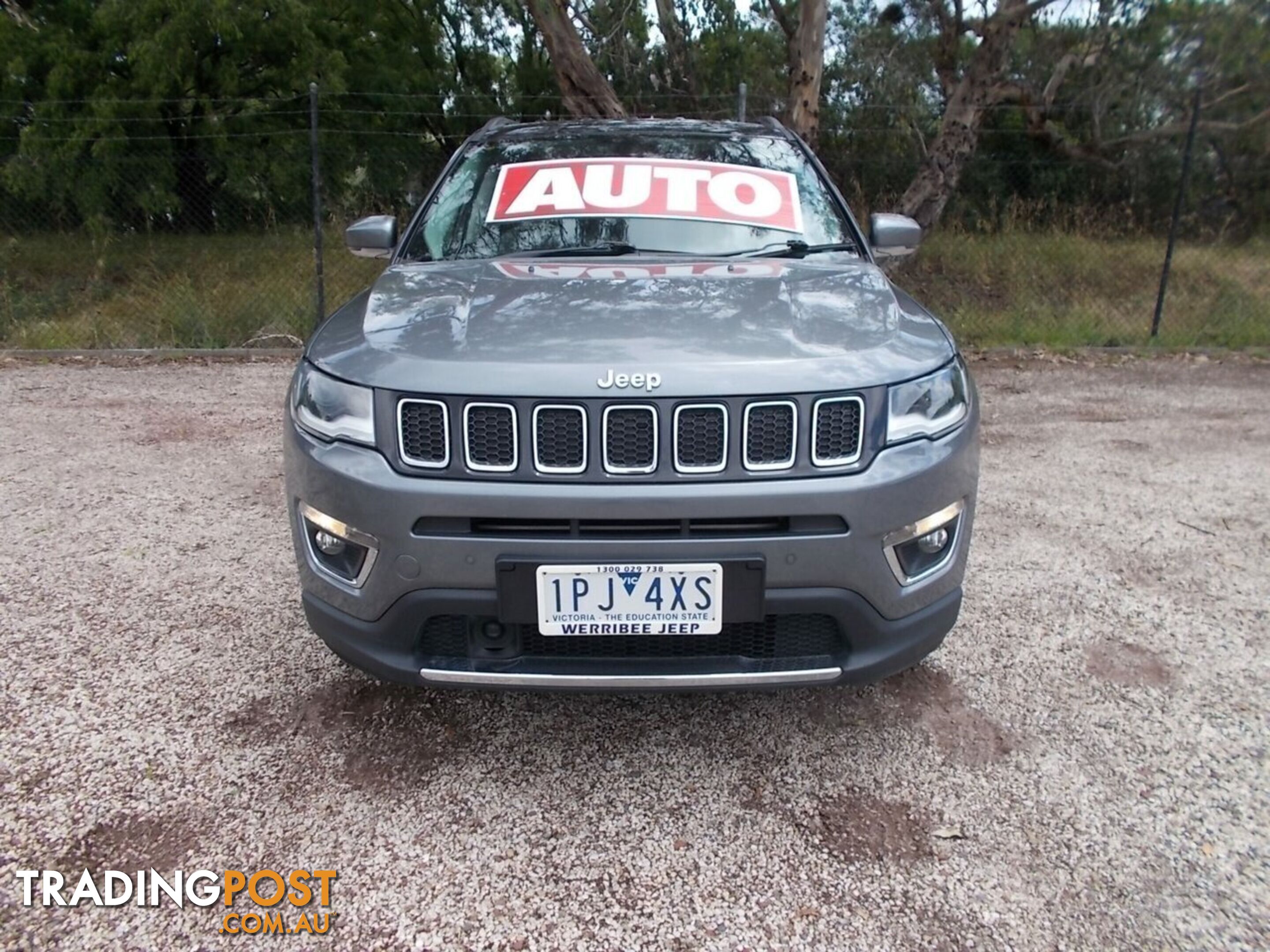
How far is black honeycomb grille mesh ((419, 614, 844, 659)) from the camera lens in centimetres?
210

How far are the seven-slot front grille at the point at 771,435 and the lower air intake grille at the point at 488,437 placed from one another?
1.74ft

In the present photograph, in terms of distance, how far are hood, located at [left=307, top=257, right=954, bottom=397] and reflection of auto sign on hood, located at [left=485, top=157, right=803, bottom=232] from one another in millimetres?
387

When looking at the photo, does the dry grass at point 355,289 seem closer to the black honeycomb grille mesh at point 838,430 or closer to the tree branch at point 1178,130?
the tree branch at point 1178,130

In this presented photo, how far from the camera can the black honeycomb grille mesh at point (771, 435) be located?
202 cm

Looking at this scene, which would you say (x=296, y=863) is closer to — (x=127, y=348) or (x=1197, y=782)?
Answer: (x=1197, y=782)

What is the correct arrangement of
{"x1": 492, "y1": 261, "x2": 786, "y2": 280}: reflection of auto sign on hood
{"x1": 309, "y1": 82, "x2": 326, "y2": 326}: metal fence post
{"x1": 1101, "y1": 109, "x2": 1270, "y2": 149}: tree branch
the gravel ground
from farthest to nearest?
{"x1": 1101, "y1": 109, "x2": 1270, "y2": 149}: tree branch, {"x1": 309, "y1": 82, "x2": 326, "y2": 326}: metal fence post, {"x1": 492, "y1": 261, "x2": 786, "y2": 280}: reflection of auto sign on hood, the gravel ground

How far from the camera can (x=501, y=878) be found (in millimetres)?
2014

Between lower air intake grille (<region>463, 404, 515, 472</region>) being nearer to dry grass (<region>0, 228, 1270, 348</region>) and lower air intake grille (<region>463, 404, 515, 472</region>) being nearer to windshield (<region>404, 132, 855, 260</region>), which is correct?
windshield (<region>404, 132, 855, 260</region>)

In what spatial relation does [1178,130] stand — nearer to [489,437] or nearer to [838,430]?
[838,430]

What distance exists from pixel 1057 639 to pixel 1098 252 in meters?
9.49

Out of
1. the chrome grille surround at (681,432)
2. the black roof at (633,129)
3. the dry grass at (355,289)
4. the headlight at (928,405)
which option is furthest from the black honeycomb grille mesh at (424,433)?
the dry grass at (355,289)

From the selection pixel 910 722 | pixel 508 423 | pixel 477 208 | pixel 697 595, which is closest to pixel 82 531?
pixel 477 208

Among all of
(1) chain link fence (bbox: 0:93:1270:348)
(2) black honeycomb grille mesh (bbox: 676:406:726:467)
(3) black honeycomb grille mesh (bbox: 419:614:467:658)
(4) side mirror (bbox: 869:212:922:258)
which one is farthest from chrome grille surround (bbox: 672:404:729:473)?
(1) chain link fence (bbox: 0:93:1270:348)

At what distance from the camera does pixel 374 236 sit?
3439mm
